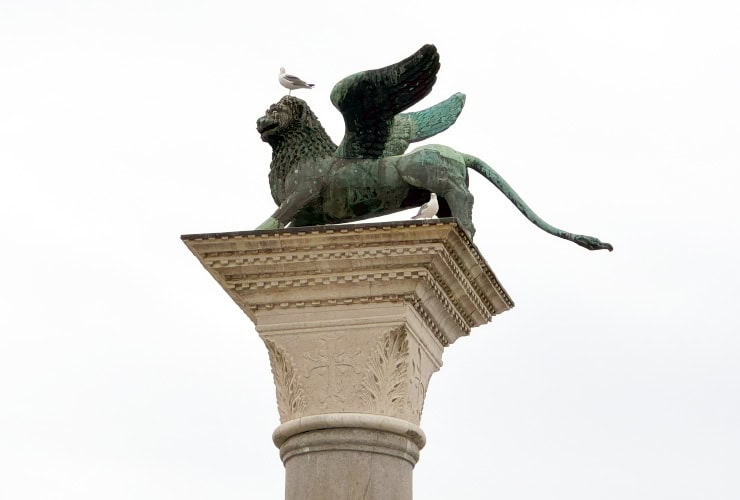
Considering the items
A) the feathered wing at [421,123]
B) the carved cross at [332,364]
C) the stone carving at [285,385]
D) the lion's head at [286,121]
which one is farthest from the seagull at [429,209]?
the stone carving at [285,385]

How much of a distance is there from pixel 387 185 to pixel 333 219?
0.55 meters

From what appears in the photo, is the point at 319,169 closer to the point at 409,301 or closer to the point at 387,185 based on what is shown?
the point at 387,185

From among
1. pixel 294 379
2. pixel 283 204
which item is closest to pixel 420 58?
pixel 283 204

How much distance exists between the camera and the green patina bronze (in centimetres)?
1330

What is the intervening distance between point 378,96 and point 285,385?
2570 millimetres

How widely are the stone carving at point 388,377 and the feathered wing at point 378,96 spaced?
1.87 metres

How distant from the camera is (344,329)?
12.6 metres

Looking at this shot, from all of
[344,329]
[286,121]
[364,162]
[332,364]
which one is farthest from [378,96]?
[332,364]

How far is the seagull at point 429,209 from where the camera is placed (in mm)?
13276

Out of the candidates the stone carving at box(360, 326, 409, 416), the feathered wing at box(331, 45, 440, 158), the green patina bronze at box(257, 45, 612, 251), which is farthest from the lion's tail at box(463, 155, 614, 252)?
Answer: the stone carving at box(360, 326, 409, 416)

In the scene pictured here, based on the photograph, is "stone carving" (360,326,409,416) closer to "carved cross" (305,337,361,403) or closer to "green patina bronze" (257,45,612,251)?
"carved cross" (305,337,361,403)

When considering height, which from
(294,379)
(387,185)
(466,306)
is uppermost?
(387,185)

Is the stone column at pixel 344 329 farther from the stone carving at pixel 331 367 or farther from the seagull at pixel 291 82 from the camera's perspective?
the seagull at pixel 291 82

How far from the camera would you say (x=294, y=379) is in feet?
41.1
